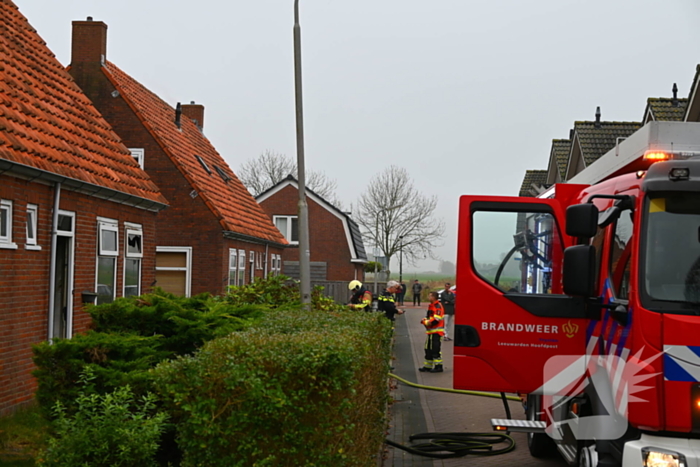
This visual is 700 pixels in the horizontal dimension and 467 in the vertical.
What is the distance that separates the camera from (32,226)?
10.4m

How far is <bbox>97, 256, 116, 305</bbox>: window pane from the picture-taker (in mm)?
13326

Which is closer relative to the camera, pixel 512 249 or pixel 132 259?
pixel 512 249

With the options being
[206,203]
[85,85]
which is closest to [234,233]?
[206,203]

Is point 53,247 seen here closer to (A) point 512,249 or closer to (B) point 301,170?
(B) point 301,170

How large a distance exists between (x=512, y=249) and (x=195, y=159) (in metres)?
20.1

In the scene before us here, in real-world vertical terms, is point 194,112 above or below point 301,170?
above

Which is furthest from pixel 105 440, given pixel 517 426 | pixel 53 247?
pixel 53 247

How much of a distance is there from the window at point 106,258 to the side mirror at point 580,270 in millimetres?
8904

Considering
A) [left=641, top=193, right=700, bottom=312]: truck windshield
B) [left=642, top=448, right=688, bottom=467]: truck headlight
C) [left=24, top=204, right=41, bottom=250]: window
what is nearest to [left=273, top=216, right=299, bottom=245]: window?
[left=24, top=204, right=41, bottom=250]: window

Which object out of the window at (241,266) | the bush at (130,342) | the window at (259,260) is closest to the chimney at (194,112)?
the window at (259,260)

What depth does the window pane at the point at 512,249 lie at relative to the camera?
7.47m

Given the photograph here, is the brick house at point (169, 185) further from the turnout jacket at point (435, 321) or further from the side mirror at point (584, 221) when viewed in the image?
the side mirror at point (584, 221)

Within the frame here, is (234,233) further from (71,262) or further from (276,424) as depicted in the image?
(276,424)

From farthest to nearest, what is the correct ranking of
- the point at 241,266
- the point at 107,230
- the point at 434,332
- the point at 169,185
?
the point at 241,266 < the point at 169,185 < the point at 434,332 < the point at 107,230
